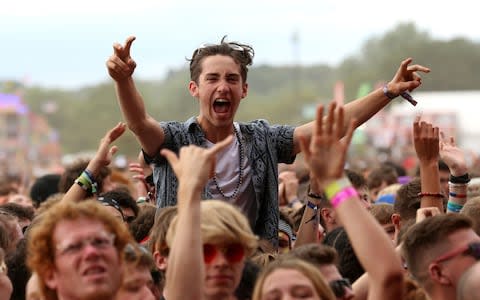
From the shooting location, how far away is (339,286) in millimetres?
6387

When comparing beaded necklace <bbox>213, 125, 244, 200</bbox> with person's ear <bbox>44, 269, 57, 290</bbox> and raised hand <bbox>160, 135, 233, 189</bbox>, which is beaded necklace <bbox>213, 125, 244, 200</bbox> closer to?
raised hand <bbox>160, 135, 233, 189</bbox>

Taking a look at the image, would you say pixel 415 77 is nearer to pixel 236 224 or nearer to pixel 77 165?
pixel 236 224

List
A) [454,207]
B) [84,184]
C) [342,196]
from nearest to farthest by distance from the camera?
[342,196] → [454,207] → [84,184]

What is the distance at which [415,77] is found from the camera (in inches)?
310

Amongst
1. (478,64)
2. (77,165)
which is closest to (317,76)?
(478,64)

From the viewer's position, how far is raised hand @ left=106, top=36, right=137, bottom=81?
7449 mm

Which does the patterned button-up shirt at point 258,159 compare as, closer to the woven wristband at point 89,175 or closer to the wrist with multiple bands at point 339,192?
Result: the woven wristband at point 89,175

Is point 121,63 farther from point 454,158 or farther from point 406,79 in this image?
point 454,158

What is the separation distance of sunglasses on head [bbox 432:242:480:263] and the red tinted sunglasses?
853 mm

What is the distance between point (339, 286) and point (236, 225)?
1.83 feet

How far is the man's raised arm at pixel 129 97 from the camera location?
7.46 meters

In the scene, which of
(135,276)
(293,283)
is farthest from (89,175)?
(293,283)

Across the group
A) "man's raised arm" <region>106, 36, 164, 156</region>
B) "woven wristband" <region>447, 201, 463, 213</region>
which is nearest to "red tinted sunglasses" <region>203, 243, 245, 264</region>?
"man's raised arm" <region>106, 36, 164, 156</region>

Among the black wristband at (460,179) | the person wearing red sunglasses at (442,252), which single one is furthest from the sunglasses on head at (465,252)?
the black wristband at (460,179)
